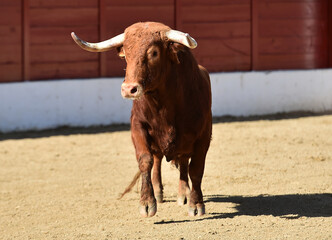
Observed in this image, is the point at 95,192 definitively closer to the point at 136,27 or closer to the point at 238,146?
the point at 136,27

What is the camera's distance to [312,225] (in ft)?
20.0

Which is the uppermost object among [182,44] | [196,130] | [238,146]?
[182,44]

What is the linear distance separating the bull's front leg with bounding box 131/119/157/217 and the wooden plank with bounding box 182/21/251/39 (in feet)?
20.6

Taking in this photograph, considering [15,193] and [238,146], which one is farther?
[238,146]

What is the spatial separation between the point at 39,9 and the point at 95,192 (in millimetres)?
4755

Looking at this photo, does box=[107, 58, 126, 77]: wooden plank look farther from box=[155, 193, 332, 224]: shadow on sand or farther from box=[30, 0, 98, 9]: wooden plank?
box=[155, 193, 332, 224]: shadow on sand

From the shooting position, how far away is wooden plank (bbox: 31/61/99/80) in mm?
11727

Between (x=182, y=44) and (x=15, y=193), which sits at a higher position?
(x=182, y=44)

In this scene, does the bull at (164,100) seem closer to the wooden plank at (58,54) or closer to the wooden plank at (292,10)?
the wooden plank at (58,54)

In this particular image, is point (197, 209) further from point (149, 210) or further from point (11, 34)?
point (11, 34)

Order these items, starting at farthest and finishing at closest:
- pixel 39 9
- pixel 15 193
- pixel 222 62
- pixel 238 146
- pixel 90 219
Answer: pixel 222 62, pixel 39 9, pixel 238 146, pixel 15 193, pixel 90 219

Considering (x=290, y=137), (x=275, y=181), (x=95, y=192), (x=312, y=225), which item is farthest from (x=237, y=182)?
(x=290, y=137)

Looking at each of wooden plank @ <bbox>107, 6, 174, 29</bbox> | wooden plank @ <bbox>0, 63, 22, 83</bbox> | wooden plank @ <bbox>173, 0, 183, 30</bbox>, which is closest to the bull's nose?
wooden plank @ <bbox>0, 63, 22, 83</bbox>

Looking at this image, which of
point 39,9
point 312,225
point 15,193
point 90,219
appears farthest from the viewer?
point 39,9
